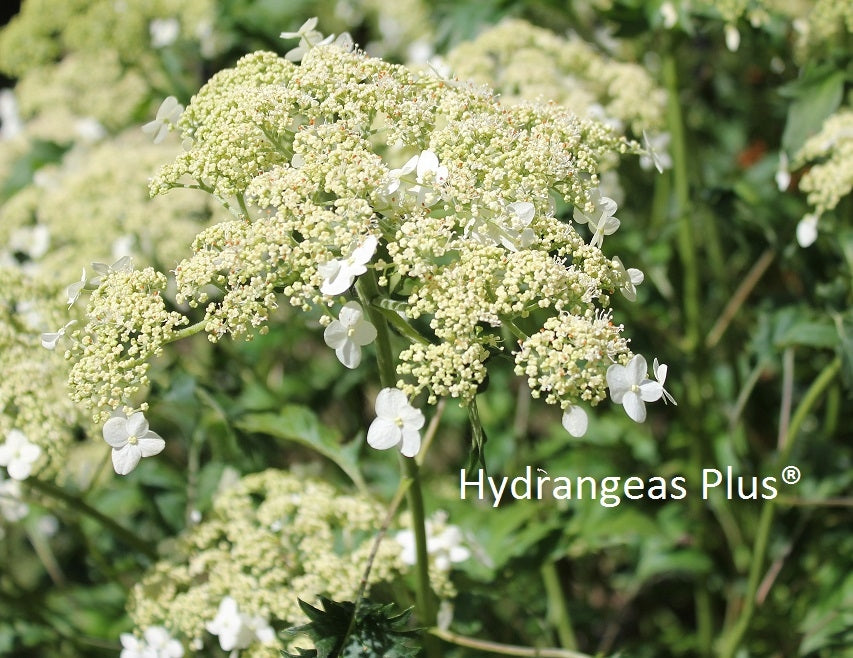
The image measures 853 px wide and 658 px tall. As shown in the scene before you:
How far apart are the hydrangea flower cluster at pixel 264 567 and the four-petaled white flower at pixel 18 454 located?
0.35 meters

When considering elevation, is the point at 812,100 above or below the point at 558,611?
above

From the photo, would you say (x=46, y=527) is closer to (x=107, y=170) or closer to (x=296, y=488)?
(x=107, y=170)

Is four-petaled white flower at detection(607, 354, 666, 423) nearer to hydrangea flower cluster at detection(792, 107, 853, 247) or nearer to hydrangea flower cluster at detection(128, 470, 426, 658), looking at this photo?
hydrangea flower cluster at detection(128, 470, 426, 658)

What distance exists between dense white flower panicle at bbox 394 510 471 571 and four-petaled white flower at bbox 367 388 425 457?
1.99 feet

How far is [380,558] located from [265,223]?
78cm

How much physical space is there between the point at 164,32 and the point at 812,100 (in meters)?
2.21

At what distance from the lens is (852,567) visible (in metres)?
2.49

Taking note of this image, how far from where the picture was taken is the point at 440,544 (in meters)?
2.08

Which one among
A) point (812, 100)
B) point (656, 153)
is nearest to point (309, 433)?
point (656, 153)

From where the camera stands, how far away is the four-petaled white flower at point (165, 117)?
1.76 m

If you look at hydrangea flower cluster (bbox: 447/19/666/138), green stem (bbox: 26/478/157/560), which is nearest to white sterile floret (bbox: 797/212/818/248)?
hydrangea flower cluster (bbox: 447/19/666/138)

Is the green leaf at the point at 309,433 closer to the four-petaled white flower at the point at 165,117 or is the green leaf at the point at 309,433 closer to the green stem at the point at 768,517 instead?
the four-petaled white flower at the point at 165,117

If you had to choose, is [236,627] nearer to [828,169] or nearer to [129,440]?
[129,440]

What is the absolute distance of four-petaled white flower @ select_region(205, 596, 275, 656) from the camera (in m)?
1.82
